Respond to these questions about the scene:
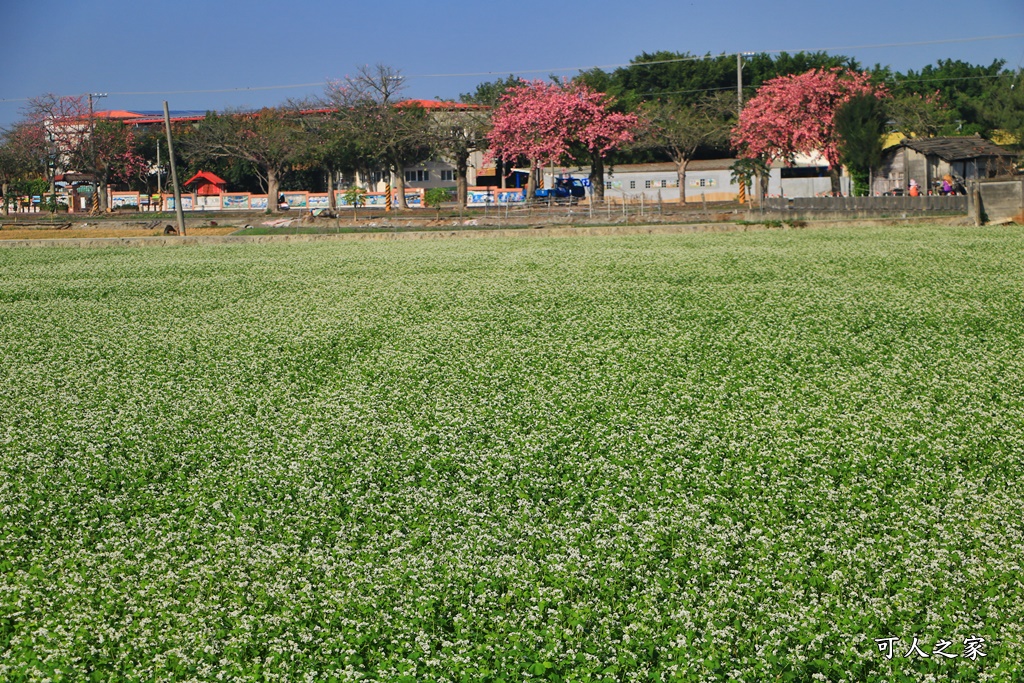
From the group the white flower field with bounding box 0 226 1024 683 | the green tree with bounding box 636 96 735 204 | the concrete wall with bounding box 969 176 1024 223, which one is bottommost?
the white flower field with bounding box 0 226 1024 683

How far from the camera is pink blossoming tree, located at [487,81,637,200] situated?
209ft

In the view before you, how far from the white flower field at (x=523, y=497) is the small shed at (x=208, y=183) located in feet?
227

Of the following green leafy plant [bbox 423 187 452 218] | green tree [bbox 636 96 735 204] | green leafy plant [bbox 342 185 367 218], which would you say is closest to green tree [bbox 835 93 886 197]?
green tree [bbox 636 96 735 204]

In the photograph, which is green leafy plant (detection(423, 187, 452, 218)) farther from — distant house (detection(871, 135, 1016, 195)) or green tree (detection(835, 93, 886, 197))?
distant house (detection(871, 135, 1016, 195))

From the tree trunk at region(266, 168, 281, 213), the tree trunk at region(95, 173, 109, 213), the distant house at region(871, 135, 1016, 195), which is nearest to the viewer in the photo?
the distant house at region(871, 135, 1016, 195)

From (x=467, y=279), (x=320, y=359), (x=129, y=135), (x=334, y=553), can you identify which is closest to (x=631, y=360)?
(x=320, y=359)

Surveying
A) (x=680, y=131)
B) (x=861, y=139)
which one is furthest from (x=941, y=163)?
(x=680, y=131)

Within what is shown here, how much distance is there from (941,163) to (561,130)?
84.0ft

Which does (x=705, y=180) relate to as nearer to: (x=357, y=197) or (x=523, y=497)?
(x=357, y=197)

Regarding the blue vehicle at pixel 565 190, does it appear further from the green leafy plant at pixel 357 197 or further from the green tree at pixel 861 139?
the green tree at pixel 861 139

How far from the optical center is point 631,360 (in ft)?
37.2

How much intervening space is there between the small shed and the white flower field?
69040 millimetres

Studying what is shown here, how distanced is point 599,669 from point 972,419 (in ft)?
17.8

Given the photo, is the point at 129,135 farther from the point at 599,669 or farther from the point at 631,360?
the point at 599,669
